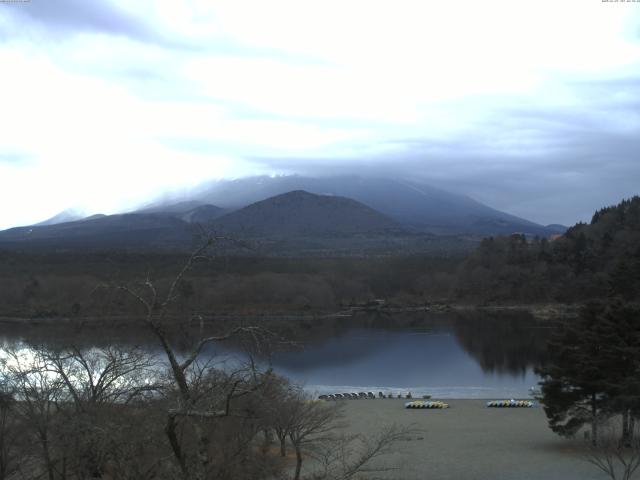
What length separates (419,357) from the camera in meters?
42.9

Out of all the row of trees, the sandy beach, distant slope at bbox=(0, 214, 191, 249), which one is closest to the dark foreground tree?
the sandy beach

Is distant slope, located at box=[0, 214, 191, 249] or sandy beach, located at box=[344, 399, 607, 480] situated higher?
distant slope, located at box=[0, 214, 191, 249]

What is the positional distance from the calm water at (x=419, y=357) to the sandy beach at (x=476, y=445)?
409cm

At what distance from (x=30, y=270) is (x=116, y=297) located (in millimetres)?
73548

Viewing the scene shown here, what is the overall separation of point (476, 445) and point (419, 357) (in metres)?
23.3

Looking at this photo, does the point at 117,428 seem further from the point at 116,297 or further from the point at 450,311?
the point at 450,311

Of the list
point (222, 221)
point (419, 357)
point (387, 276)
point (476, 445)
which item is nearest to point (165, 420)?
point (476, 445)

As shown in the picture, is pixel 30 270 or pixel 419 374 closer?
pixel 419 374

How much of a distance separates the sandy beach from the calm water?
13.4 feet

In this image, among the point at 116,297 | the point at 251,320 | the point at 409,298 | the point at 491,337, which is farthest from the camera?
the point at 409,298

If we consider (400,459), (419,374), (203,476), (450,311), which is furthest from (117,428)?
(450,311)

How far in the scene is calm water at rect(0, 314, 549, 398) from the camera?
3311 centimetres

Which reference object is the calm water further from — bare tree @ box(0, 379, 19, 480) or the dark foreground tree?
the dark foreground tree

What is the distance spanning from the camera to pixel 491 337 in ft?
167
